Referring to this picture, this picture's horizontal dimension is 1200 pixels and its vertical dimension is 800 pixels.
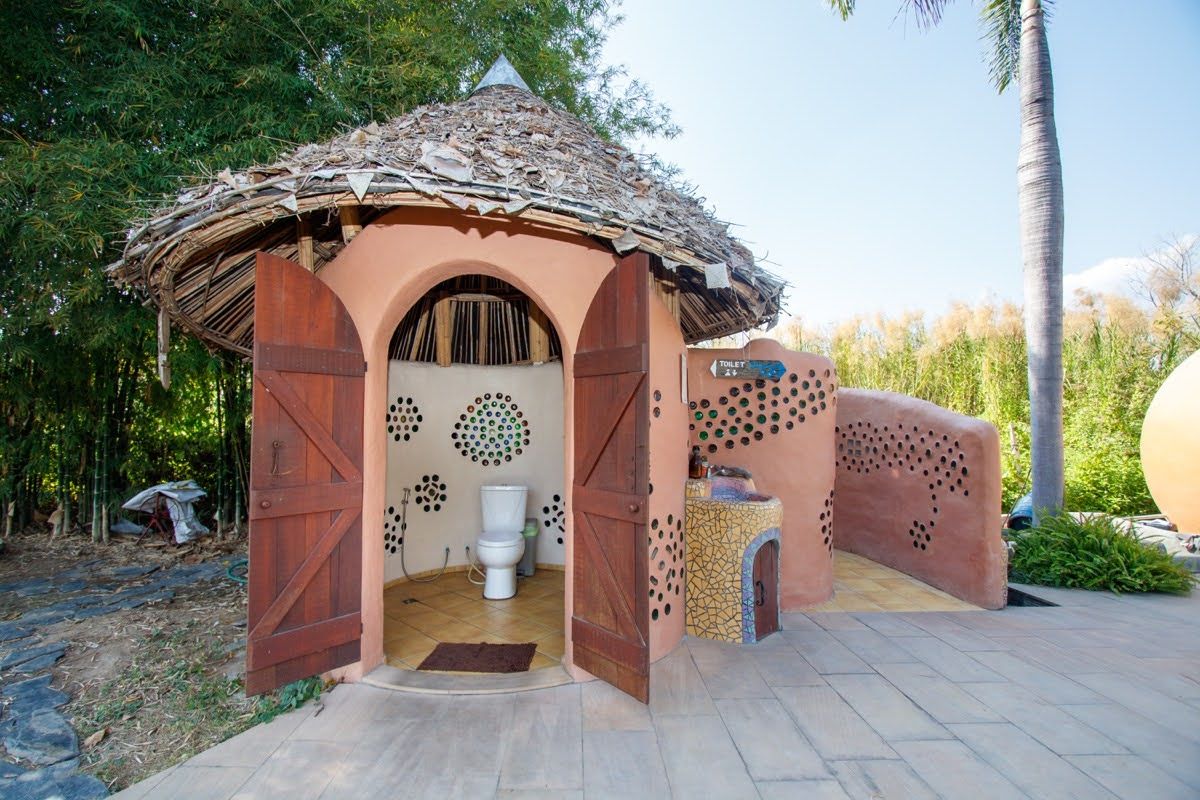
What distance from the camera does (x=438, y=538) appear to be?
17.6 ft

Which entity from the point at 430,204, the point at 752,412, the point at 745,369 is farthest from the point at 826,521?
the point at 430,204

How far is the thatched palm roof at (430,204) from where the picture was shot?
8.73ft

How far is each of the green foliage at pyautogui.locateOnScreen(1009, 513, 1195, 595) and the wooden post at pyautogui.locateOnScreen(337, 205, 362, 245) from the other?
647 centimetres

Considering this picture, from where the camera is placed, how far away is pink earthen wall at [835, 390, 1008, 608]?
4629mm

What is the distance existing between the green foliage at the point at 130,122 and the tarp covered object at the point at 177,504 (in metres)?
0.38

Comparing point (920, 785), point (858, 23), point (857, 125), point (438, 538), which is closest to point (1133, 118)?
point (857, 125)

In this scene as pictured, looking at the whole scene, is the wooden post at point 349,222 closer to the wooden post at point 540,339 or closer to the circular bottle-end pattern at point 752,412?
the wooden post at point 540,339

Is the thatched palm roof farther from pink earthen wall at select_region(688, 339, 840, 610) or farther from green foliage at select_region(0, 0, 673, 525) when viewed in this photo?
green foliage at select_region(0, 0, 673, 525)

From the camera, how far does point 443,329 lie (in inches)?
210

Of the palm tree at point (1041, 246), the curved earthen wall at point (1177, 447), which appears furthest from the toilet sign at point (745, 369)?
the curved earthen wall at point (1177, 447)

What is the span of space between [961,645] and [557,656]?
2747 millimetres

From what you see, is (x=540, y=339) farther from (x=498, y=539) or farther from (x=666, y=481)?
(x=666, y=481)

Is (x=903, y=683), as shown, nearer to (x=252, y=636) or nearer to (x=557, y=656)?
(x=557, y=656)

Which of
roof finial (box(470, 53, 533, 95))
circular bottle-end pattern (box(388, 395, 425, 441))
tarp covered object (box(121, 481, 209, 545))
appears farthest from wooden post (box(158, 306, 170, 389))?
tarp covered object (box(121, 481, 209, 545))
